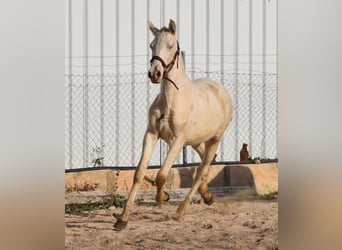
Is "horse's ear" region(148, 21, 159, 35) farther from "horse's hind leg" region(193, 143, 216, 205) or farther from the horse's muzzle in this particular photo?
"horse's hind leg" region(193, 143, 216, 205)

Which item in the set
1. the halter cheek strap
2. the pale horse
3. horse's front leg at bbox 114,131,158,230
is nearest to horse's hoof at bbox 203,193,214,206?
the pale horse

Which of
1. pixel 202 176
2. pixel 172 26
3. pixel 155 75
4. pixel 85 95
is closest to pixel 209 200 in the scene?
pixel 202 176

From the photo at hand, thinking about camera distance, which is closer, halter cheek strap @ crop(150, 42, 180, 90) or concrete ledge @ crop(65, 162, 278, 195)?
halter cheek strap @ crop(150, 42, 180, 90)

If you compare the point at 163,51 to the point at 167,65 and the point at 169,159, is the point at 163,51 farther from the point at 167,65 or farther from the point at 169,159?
the point at 169,159

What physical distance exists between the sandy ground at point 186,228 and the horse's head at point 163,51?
0.93 metres

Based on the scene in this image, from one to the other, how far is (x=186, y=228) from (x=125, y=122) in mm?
831

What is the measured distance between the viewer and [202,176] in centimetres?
714

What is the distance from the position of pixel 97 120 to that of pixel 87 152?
0.75 ft

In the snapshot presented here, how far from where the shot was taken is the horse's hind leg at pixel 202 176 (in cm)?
709

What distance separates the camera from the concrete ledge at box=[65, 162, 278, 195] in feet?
23.0

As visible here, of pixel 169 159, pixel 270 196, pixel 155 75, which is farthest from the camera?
pixel 270 196

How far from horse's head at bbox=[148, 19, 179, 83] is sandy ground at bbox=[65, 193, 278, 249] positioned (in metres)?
0.93

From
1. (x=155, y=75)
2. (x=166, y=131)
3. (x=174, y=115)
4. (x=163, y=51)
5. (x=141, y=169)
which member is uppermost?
(x=163, y=51)

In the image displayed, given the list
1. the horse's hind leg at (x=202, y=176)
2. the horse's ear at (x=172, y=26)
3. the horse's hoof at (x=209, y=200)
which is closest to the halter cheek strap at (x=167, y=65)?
the horse's ear at (x=172, y=26)
